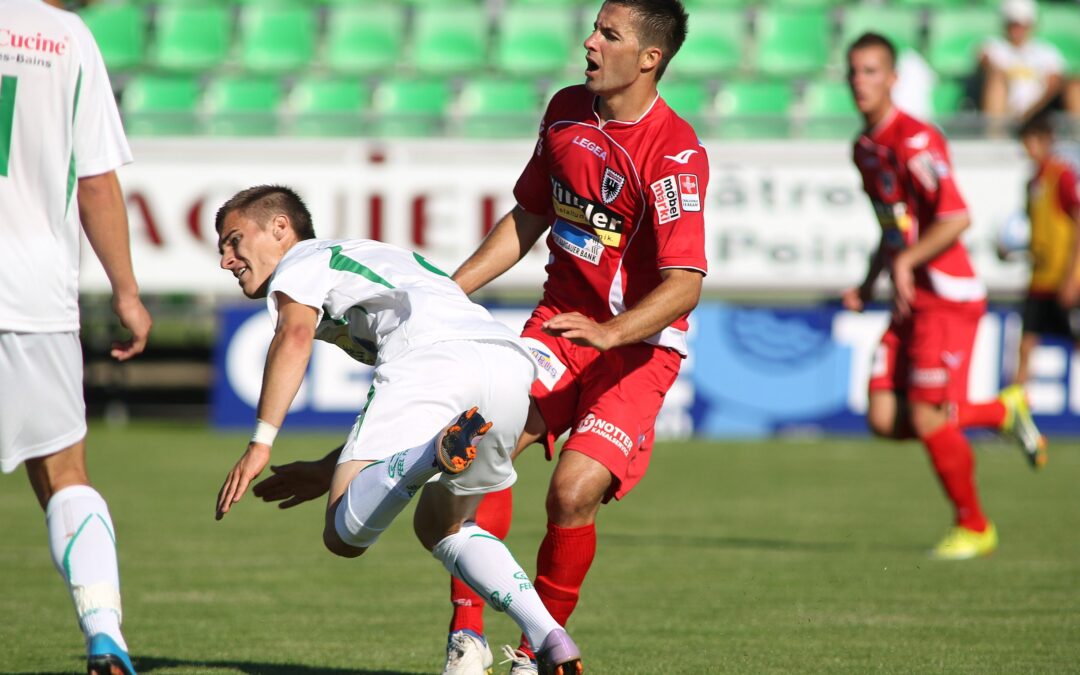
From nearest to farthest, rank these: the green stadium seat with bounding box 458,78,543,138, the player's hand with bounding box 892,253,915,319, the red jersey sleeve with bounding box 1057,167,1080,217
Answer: the player's hand with bounding box 892,253,915,319
the red jersey sleeve with bounding box 1057,167,1080,217
the green stadium seat with bounding box 458,78,543,138

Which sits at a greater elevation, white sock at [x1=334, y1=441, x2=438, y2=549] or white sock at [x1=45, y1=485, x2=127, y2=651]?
white sock at [x1=334, y1=441, x2=438, y2=549]

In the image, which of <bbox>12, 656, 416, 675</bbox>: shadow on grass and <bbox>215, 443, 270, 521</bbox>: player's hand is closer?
<bbox>215, 443, 270, 521</bbox>: player's hand

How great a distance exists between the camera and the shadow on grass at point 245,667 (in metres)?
5.24

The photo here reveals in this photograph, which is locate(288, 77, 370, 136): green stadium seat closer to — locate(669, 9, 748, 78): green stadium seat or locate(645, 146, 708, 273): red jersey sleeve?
locate(669, 9, 748, 78): green stadium seat

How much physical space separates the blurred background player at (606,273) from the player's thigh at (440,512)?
36 centimetres

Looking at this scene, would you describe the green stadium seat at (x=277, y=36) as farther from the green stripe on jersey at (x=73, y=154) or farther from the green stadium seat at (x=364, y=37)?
the green stripe on jersey at (x=73, y=154)

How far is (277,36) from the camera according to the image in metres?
18.0

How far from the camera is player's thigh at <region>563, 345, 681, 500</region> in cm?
507

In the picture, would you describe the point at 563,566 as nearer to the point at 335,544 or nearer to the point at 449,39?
the point at 335,544

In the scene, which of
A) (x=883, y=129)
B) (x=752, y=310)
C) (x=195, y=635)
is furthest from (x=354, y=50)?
(x=195, y=635)

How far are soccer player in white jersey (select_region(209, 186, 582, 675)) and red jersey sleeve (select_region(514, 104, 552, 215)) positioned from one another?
0.82m

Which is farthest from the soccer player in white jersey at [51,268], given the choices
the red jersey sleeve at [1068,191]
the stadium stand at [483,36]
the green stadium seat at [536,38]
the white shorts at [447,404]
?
the green stadium seat at [536,38]

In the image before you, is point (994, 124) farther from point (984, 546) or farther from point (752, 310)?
point (984, 546)

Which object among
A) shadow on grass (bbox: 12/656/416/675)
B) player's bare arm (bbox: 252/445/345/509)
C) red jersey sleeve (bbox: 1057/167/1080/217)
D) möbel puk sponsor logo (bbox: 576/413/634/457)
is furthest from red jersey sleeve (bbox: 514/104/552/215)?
red jersey sleeve (bbox: 1057/167/1080/217)
